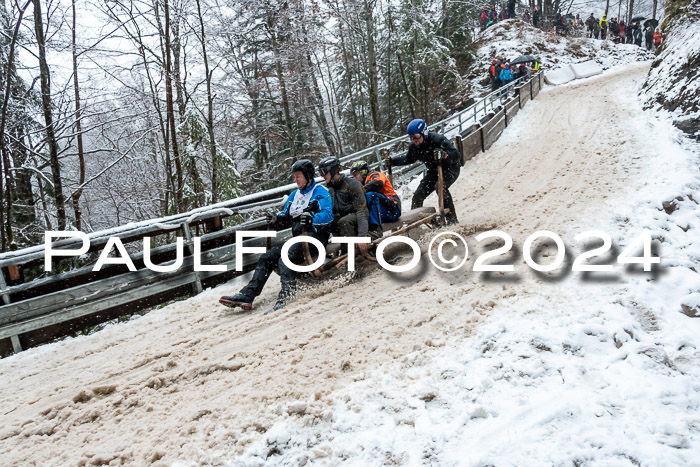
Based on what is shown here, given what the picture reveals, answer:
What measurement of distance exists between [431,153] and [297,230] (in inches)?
122

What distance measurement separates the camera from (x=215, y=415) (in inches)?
117

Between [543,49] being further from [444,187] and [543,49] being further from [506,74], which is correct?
[444,187]

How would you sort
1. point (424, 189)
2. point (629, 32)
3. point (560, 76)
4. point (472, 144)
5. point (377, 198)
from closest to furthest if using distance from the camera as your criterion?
1. point (377, 198)
2. point (424, 189)
3. point (472, 144)
4. point (560, 76)
5. point (629, 32)

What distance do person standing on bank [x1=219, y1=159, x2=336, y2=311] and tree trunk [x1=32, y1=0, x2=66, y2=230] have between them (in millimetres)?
7739

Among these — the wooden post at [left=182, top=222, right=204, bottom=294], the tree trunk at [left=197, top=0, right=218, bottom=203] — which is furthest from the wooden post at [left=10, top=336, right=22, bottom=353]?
the tree trunk at [left=197, top=0, right=218, bottom=203]

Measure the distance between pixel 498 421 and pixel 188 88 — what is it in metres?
14.6

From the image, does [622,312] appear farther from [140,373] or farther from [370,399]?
[140,373]

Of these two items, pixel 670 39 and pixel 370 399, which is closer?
pixel 370 399

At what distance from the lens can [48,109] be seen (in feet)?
34.6

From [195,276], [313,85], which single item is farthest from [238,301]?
[313,85]

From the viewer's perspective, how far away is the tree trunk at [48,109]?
1022 cm

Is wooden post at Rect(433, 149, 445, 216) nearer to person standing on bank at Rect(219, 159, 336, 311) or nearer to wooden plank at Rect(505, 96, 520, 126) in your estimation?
person standing on bank at Rect(219, 159, 336, 311)

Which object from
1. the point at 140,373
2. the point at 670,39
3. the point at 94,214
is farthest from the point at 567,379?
the point at 94,214

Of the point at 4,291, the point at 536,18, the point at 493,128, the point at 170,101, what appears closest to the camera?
the point at 4,291
